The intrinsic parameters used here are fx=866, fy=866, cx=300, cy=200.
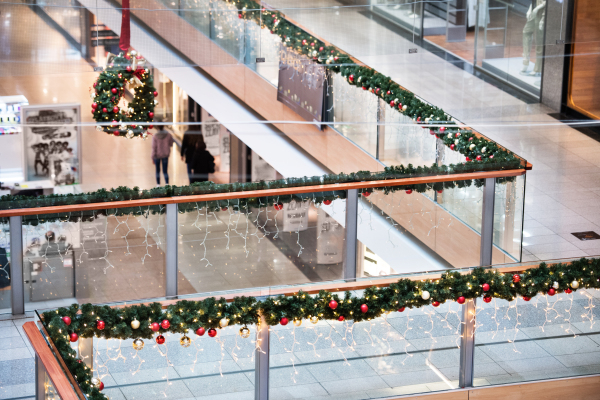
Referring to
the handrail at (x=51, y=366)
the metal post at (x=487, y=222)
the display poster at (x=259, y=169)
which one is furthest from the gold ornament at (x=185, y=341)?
the display poster at (x=259, y=169)

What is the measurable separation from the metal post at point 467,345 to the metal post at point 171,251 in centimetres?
247

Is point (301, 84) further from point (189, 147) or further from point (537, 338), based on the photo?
point (537, 338)

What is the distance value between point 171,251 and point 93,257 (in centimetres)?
66

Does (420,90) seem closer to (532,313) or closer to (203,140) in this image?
(203,140)

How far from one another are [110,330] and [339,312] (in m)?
1.51

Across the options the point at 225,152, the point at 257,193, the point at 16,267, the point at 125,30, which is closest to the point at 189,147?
the point at 225,152

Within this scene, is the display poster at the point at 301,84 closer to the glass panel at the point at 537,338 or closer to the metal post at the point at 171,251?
the metal post at the point at 171,251

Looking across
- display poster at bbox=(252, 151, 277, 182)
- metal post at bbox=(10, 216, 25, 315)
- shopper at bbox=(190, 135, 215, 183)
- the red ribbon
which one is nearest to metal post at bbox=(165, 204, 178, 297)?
metal post at bbox=(10, 216, 25, 315)

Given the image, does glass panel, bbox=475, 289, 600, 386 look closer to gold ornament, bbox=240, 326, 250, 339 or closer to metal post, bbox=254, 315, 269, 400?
metal post, bbox=254, 315, 269, 400

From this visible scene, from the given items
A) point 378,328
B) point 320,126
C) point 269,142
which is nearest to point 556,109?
point 320,126

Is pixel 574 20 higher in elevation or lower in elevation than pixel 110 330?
higher

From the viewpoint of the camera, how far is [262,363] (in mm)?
5707

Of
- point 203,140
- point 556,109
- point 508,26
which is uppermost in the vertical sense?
point 508,26

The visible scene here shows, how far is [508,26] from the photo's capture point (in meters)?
11.9
